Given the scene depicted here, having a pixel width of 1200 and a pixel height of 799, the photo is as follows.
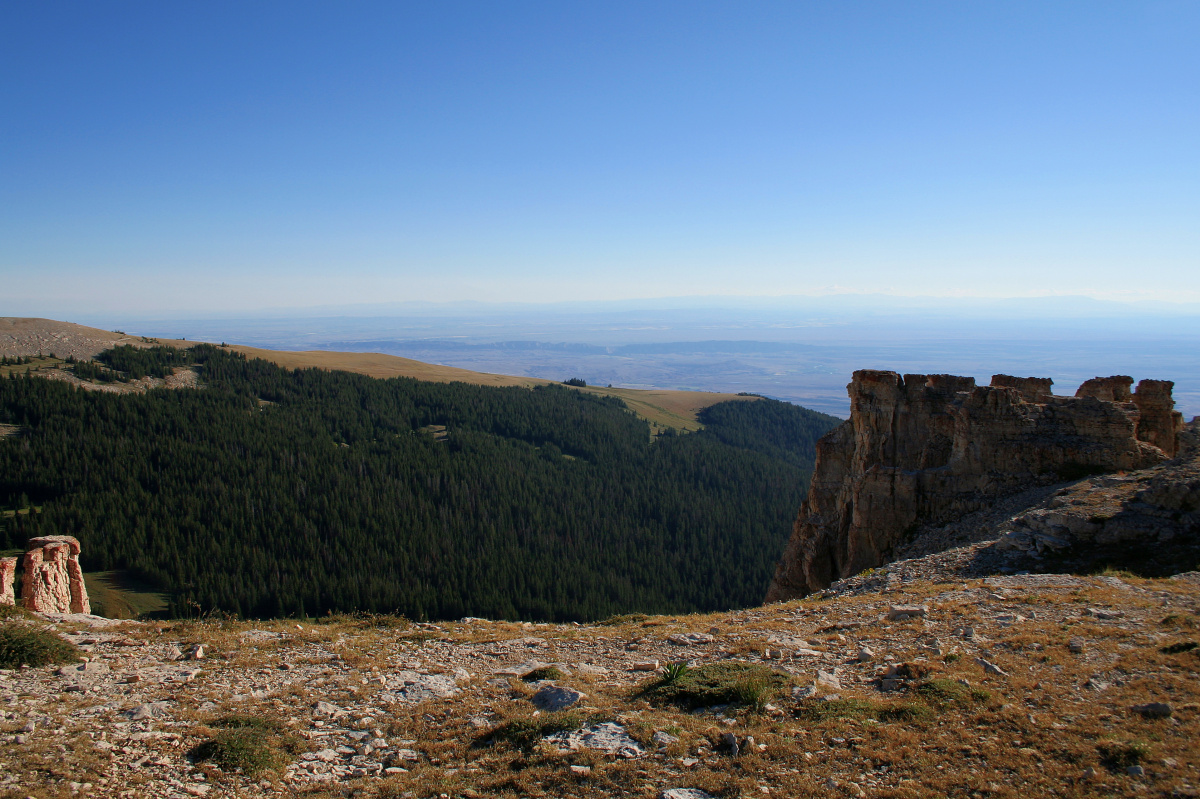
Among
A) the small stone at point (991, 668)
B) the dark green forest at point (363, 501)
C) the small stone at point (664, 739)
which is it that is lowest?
the dark green forest at point (363, 501)

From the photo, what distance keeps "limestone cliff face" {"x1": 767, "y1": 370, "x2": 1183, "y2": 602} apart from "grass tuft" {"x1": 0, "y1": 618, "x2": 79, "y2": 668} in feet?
102

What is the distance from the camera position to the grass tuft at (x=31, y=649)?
46.8 ft

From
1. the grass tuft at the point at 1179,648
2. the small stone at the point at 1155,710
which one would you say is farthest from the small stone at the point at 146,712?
the grass tuft at the point at 1179,648

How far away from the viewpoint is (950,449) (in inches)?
1266

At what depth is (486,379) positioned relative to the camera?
195 metres

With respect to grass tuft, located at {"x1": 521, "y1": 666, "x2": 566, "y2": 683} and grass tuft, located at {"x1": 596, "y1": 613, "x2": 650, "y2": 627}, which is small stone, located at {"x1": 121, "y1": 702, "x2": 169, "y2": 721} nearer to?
grass tuft, located at {"x1": 521, "y1": 666, "x2": 566, "y2": 683}

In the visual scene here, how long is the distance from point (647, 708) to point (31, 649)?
14304 millimetres

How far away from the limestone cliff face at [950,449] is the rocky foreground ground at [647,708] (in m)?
11.2

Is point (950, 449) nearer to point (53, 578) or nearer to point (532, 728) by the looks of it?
point (532, 728)

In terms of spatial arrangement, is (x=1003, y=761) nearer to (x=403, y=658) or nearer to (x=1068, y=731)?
(x=1068, y=731)

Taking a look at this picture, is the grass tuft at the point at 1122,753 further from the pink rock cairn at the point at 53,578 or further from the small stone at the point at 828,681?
the pink rock cairn at the point at 53,578

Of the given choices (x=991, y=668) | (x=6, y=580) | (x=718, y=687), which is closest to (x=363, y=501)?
(x=6, y=580)

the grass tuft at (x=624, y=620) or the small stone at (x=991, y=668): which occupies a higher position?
the small stone at (x=991, y=668)

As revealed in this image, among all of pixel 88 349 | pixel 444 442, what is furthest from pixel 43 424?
pixel 444 442
